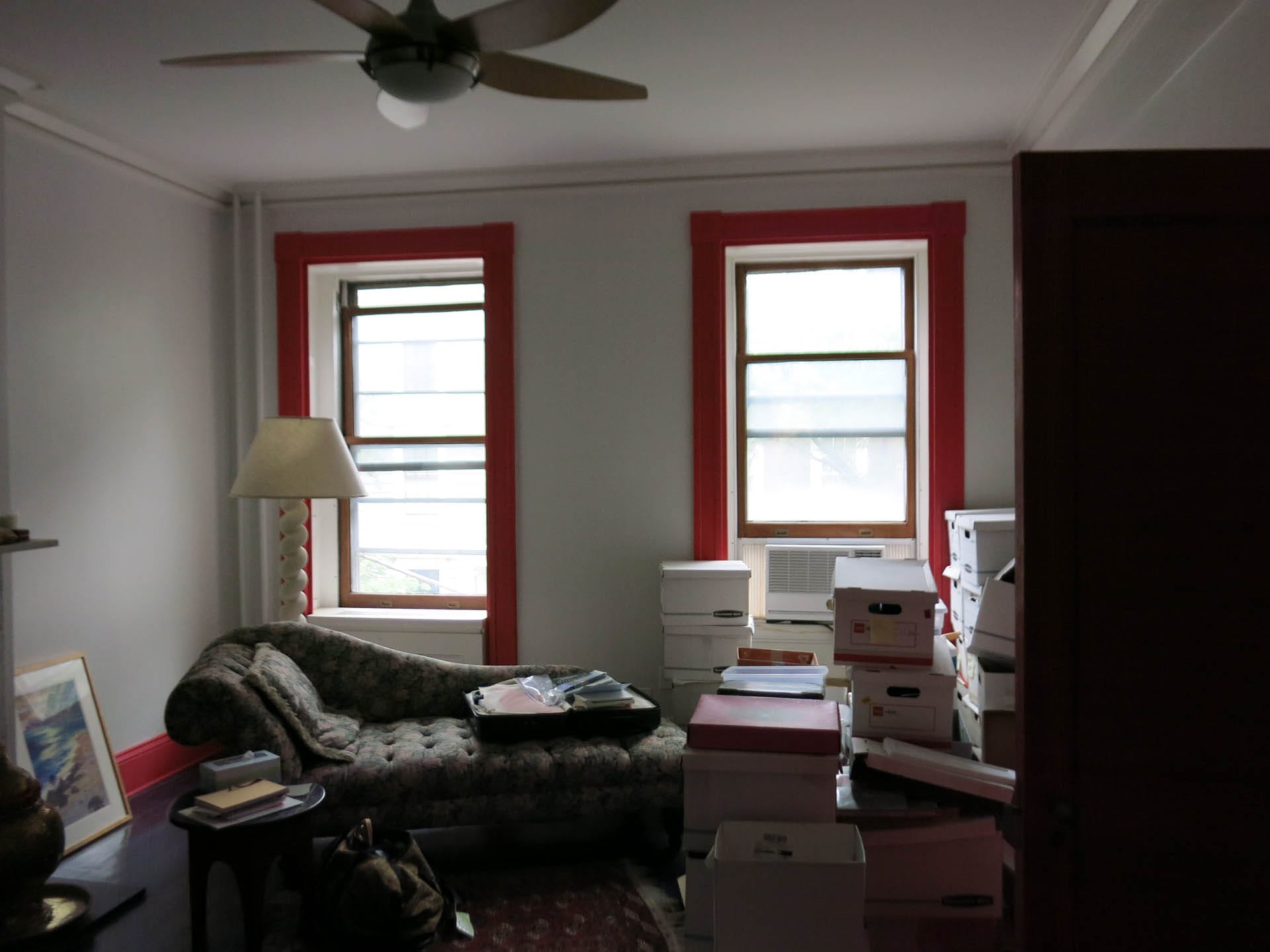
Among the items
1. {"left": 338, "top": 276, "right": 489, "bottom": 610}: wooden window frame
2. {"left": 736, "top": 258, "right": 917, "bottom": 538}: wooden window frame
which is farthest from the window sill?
{"left": 736, "top": 258, "right": 917, "bottom": 538}: wooden window frame

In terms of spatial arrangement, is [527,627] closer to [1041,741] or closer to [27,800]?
[27,800]

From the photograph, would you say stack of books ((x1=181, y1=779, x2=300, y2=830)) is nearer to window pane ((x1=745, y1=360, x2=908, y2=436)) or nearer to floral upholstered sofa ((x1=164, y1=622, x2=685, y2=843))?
floral upholstered sofa ((x1=164, y1=622, x2=685, y2=843))

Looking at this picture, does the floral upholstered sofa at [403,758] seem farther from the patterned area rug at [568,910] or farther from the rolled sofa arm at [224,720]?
the patterned area rug at [568,910]

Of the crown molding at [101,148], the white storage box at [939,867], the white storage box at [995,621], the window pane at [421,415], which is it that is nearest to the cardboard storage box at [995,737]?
the white storage box at [995,621]

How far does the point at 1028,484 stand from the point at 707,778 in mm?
1073

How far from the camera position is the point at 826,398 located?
4.62m

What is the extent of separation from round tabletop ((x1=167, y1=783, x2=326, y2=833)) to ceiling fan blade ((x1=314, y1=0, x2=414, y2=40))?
2087mm

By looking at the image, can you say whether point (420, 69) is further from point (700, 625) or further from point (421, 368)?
point (421, 368)

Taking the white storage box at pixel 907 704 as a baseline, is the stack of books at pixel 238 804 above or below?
below

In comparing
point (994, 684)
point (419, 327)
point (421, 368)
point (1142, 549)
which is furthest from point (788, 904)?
point (419, 327)

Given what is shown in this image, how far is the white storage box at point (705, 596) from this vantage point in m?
4.12

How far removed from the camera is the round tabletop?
2514 mm

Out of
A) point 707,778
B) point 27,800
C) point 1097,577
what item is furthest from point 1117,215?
point 27,800

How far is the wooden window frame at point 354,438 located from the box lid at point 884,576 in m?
2.58
